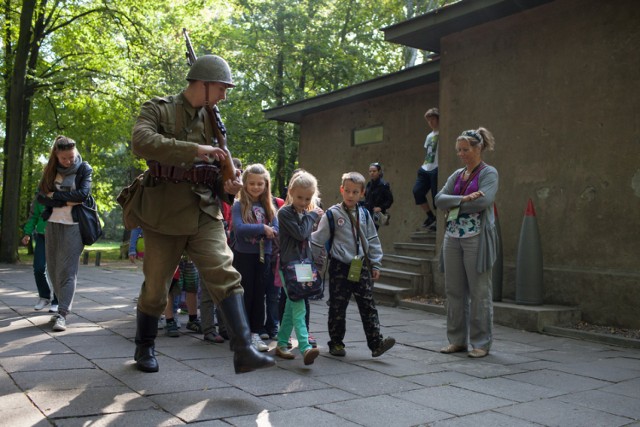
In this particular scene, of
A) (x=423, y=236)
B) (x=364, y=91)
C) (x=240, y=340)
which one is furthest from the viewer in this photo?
(x=364, y=91)

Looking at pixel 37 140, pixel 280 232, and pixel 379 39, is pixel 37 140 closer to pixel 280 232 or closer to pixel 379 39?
pixel 379 39

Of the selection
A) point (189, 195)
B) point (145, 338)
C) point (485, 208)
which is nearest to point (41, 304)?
point (145, 338)

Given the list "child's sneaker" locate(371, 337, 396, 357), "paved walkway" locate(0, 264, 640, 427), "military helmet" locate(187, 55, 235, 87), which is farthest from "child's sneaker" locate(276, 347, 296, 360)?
"military helmet" locate(187, 55, 235, 87)

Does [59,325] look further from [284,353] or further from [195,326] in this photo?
[284,353]

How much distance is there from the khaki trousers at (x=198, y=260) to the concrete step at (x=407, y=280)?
5.88 m

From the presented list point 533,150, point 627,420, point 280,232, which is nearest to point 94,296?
point 280,232

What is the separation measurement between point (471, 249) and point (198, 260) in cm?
273

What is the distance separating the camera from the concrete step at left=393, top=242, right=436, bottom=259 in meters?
10.9

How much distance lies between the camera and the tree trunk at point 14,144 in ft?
54.7

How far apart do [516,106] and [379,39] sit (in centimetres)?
1965

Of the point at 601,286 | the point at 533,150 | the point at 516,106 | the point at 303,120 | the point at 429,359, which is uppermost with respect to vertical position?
the point at 303,120

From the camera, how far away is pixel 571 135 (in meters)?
8.03

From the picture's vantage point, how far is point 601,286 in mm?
7551

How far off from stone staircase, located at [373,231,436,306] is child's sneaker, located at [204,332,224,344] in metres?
4.05
